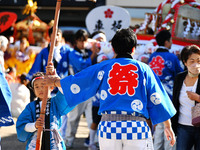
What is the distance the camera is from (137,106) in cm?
279

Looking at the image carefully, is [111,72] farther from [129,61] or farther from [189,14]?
[189,14]

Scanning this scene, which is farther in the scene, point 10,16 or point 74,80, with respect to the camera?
point 10,16

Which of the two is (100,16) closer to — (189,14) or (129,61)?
(189,14)

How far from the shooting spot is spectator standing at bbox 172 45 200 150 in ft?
12.1

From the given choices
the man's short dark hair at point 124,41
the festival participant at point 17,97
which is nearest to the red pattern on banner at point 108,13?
the festival participant at point 17,97

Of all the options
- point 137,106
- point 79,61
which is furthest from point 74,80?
point 79,61

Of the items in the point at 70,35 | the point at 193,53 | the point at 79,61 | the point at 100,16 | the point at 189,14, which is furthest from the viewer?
the point at 70,35

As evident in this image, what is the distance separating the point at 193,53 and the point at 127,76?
1.21 m

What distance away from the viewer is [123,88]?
2.80 m

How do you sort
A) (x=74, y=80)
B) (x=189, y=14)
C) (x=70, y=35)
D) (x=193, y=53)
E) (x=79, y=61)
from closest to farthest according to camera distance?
1. (x=74, y=80)
2. (x=193, y=53)
3. (x=79, y=61)
4. (x=189, y=14)
5. (x=70, y=35)

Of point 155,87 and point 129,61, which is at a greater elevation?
point 129,61

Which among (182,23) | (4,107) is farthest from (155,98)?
(182,23)

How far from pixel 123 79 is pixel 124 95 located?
13cm

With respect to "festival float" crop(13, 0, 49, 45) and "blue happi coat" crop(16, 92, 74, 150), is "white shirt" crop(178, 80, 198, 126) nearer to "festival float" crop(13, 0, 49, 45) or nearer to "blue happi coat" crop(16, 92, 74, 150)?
"blue happi coat" crop(16, 92, 74, 150)
